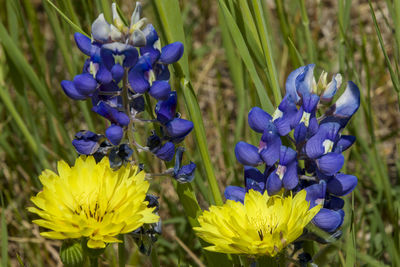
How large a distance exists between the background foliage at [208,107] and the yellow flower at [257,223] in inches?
7.1

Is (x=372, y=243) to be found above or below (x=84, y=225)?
below

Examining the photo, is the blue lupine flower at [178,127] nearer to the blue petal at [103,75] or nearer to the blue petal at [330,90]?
the blue petal at [103,75]

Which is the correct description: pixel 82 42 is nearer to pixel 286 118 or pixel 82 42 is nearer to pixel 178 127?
pixel 178 127

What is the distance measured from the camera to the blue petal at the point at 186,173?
1.28m

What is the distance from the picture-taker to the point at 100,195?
1188 millimetres

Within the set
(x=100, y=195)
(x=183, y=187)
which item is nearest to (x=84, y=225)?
(x=100, y=195)

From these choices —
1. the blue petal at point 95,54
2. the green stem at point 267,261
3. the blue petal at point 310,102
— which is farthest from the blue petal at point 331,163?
the blue petal at point 95,54

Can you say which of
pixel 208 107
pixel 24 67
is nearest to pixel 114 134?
pixel 24 67

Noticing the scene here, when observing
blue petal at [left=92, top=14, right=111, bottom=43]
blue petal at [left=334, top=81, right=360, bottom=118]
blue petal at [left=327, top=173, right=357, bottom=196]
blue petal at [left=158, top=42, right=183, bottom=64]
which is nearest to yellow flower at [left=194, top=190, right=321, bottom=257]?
blue petal at [left=327, top=173, right=357, bottom=196]

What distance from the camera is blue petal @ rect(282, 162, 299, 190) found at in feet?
3.94

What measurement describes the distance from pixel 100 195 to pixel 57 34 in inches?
35.4

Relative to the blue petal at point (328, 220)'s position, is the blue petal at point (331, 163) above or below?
above

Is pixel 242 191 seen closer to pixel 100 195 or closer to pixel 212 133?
pixel 100 195

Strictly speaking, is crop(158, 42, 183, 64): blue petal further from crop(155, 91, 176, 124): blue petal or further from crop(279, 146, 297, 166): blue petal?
crop(279, 146, 297, 166): blue petal
